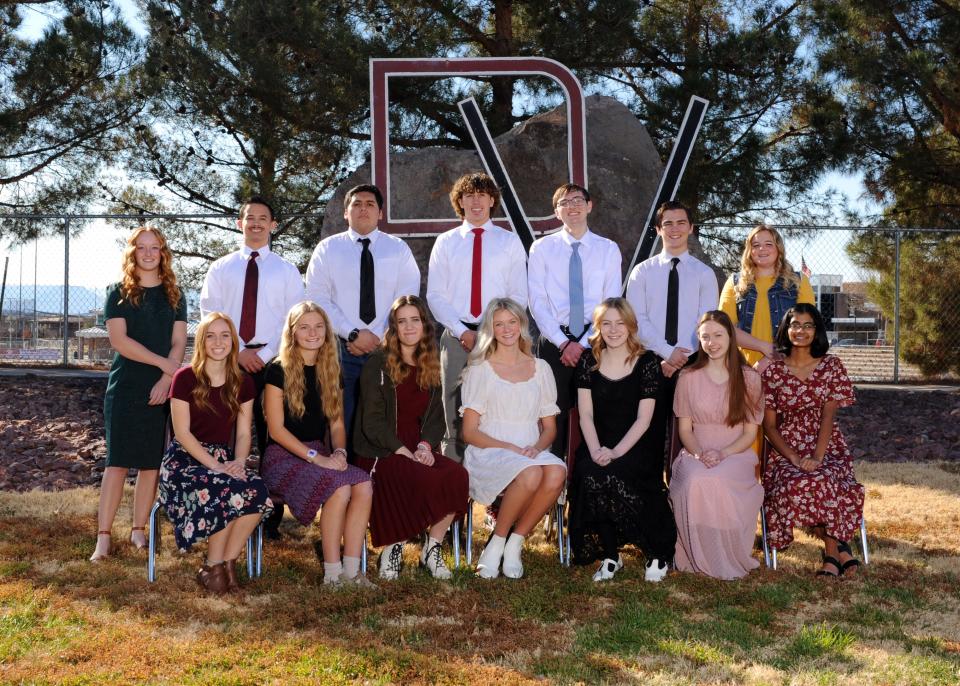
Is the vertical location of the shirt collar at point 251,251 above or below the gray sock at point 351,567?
above

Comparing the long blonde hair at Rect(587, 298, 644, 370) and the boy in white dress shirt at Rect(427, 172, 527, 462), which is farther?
the boy in white dress shirt at Rect(427, 172, 527, 462)

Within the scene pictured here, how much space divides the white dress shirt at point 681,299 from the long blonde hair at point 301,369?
1.64 meters

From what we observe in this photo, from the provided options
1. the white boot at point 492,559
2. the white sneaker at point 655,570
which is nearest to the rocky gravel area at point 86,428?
the white boot at point 492,559

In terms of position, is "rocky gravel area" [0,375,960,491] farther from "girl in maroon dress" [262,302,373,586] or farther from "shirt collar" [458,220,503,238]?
"shirt collar" [458,220,503,238]

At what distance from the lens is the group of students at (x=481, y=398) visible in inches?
170

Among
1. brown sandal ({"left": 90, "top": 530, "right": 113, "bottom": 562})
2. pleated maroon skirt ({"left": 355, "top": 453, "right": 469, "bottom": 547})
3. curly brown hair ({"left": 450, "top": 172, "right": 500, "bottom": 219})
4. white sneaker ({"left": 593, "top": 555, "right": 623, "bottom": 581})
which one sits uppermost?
curly brown hair ({"left": 450, "top": 172, "right": 500, "bottom": 219})

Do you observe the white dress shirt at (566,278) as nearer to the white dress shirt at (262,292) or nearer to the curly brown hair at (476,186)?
the curly brown hair at (476,186)

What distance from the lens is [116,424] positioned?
4625 mm

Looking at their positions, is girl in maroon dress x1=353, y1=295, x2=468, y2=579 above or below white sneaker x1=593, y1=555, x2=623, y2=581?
above

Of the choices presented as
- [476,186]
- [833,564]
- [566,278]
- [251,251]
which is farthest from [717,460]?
[251,251]

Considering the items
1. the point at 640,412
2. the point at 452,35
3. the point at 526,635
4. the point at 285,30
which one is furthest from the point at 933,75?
the point at 526,635

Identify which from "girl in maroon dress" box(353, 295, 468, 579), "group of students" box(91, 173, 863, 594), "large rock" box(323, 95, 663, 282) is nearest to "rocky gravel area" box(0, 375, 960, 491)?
"group of students" box(91, 173, 863, 594)

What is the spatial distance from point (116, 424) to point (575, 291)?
241 centimetres

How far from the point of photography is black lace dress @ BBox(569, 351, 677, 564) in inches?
173
